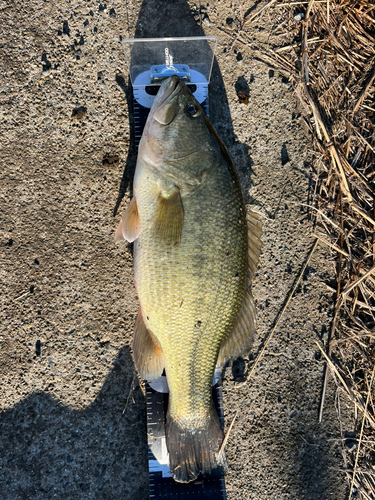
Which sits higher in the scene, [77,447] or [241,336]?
[241,336]

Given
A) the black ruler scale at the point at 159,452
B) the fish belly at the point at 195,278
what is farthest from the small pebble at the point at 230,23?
the fish belly at the point at 195,278

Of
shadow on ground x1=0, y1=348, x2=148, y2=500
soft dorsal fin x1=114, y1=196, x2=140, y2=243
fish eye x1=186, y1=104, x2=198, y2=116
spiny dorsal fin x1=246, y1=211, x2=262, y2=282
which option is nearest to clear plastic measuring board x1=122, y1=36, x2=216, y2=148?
fish eye x1=186, y1=104, x2=198, y2=116

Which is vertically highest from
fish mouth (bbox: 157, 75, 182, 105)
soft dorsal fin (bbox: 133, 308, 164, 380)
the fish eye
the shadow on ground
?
fish mouth (bbox: 157, 75, 182, 105)

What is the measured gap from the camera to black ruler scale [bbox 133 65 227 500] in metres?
2.19

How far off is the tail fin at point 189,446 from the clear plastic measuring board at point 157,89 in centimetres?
18

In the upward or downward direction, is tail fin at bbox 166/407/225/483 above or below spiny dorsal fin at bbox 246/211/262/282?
below

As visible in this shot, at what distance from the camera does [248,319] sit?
204 cm

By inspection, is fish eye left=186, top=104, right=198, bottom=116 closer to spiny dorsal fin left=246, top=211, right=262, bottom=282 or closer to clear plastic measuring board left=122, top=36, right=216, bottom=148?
clear plastic measuring board left=122, top=36, right=216, bottom=148

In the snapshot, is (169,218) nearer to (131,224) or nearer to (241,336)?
(131,224)

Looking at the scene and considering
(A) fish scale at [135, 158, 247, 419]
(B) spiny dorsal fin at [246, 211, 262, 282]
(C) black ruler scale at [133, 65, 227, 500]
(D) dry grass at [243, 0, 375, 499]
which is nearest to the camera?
(A) fish scale at [135, 158, 247, 419]

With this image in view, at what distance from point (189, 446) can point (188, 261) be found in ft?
4.17

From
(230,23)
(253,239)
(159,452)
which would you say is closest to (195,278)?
(253,239)

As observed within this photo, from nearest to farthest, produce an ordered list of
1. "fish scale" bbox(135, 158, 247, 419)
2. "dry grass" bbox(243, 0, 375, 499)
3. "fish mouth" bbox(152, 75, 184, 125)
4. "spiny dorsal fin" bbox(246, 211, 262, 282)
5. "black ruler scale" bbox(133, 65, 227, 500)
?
"fish scale" bbox(135, 158, 247, 419), "fish mouth" bbox(152, 75, 184, 125), "spiny dorsal fin" bbox(246, 211, 262, 282), "black ruler scale" bbox(133, 65, 227, 500), "dry grass" bbox(243, 0, 375, 499)

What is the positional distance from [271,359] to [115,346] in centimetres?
124
